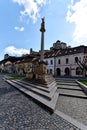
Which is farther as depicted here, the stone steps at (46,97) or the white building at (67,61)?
the white building at (67,61)

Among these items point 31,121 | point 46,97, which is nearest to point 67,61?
point 46,97

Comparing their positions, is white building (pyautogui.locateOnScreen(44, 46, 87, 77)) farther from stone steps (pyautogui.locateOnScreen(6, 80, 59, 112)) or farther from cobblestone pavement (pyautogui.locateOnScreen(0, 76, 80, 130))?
cobblestone pavement (pyautogui.locateOnScreen(0, 76, 80, 130))

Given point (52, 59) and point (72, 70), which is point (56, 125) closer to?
point (72, 70)

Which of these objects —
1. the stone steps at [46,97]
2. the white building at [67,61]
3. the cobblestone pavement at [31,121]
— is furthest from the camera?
the white building at [67,61]

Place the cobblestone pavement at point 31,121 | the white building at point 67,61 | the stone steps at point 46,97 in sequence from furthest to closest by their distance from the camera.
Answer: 1. the white building at point 67,61
2. the stone steps at point 46,97
3. the cobblestone pavement at point 31,121

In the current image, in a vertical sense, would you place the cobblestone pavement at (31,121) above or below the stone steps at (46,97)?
below

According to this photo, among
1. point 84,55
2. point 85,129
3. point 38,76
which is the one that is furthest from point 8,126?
point 84,55

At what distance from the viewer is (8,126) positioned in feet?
14.7

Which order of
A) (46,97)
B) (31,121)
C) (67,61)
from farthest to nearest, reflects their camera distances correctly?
(67,61), (46,97), (31,121)

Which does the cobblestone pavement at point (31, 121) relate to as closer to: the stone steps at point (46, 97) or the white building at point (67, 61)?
the stone steps at point (46, 97)

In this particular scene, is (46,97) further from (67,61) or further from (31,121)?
(67,61)

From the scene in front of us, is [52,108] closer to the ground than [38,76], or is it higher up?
closer to the ground

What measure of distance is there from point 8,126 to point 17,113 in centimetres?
135

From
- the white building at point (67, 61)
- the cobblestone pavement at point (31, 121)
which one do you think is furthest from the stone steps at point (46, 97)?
the white building at point (67, 61)
